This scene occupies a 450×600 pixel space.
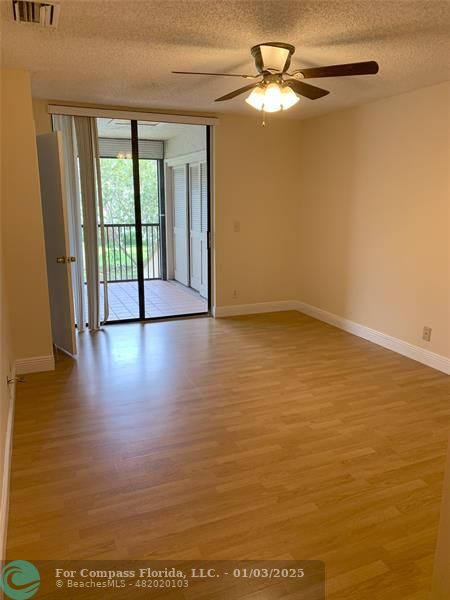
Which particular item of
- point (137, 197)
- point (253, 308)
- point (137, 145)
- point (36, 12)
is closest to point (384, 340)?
point (253, 308)

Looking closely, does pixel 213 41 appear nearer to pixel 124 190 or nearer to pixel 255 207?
pixel 255 207

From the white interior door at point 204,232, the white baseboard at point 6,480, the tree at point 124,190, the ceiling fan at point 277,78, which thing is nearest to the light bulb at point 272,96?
the ceiling fan at point 277,78

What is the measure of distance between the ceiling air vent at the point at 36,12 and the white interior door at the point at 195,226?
402 cm

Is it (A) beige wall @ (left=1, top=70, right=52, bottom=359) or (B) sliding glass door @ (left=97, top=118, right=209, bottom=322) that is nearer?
(A) beige wall @ (left=1, top=70, right=52, bottom=359)

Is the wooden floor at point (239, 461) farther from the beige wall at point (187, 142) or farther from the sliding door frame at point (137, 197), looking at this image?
the beige wall at point (187, 142)

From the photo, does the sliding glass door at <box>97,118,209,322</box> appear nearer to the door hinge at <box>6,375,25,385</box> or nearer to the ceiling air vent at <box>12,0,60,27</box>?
the door hinge at <box>6,375,25,385</box>

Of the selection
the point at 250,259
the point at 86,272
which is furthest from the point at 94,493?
the point at 250,259

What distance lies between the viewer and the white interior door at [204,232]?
19.9 feet

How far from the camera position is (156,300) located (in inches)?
253

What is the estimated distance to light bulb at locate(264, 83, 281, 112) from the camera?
2.71 m

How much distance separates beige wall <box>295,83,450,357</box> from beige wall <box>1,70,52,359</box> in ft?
10.5

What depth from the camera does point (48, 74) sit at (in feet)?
11.2

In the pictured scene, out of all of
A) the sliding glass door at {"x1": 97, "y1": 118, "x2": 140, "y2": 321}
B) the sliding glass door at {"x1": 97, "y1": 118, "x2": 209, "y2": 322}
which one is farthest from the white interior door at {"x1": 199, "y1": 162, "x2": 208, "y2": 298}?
the sliding glass door at {"x1": 97, "y1": 118, "x2": 140, "y2": 321}

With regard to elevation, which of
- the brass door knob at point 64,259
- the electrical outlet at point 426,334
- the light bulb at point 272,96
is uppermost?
the light bulb at point 272,96
